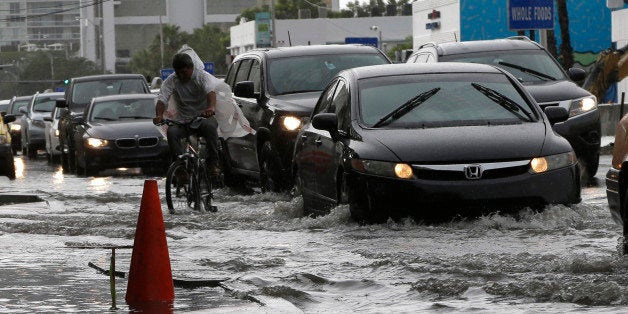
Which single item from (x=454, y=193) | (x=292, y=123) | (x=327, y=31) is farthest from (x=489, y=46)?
(x=327, y=31)

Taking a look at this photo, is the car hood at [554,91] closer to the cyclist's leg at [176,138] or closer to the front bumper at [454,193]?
the cyclist's leg at [176,138]

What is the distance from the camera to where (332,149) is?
13102 millimetres

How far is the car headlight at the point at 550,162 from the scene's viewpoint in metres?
12.0

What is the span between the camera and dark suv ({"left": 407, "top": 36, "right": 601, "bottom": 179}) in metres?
18.3

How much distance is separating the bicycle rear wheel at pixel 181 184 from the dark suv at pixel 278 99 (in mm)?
1356

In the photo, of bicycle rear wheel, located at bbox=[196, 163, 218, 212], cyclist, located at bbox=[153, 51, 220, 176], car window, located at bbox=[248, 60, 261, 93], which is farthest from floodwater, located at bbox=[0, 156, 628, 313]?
car window, located at bbox=[248, 60, 261, 93]

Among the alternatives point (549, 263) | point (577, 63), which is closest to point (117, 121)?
point (549, 263)

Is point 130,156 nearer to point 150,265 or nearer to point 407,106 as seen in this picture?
point 407,106

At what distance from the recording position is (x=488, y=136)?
12.2m

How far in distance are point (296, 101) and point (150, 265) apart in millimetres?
8745

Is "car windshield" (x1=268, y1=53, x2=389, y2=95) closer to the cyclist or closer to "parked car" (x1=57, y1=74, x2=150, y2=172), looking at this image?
the cyclist

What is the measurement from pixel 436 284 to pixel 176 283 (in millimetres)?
1666

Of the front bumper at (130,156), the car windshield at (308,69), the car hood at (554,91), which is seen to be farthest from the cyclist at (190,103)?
the front bumper at (130,156)

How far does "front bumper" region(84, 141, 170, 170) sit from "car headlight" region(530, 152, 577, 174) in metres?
14.6
